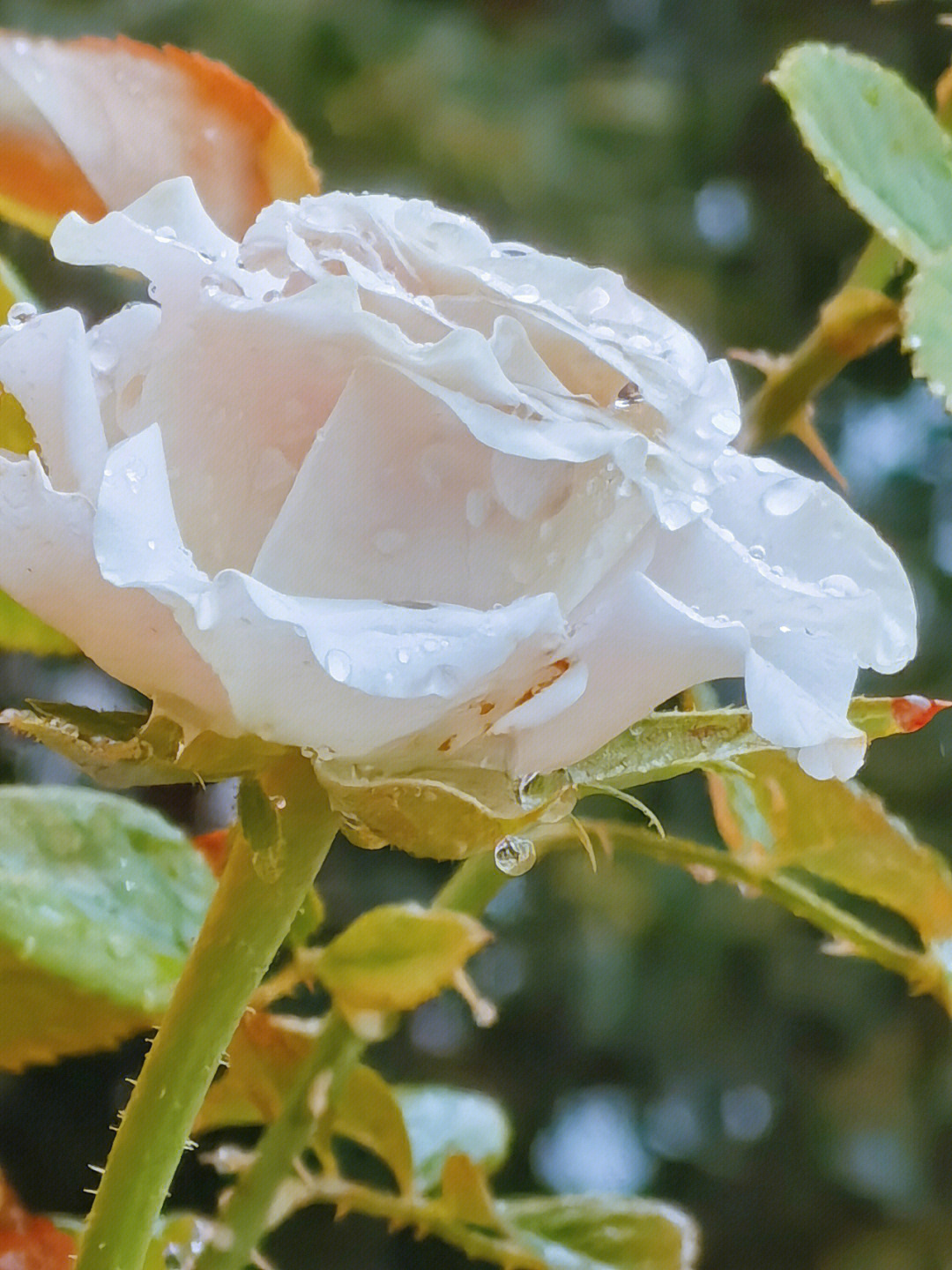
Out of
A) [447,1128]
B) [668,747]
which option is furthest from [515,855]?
[447,1128]

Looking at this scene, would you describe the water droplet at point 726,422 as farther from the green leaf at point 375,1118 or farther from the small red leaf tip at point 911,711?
the green leaf at point 375,1118

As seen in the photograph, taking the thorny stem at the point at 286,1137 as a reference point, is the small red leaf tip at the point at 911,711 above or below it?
above

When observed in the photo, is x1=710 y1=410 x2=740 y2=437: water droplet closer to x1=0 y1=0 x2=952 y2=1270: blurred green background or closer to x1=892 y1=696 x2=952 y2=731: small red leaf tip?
x1=892 y1=696 x2=952 y2=731: small red leaf tip

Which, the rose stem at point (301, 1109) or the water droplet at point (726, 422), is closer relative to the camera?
the water droplet at point (726, 422)

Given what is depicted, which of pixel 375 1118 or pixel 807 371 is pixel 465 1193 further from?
pixel 807 371

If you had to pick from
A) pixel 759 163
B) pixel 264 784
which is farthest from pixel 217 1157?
pixel 759 163

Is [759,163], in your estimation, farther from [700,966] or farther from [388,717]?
[388,717]

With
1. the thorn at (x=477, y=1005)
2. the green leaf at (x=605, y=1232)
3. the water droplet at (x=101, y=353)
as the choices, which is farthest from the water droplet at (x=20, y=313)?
the green leaf at (x=605, y=1232)

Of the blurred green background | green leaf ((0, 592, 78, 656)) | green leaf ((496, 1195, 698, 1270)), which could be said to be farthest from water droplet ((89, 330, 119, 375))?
the blurred green background
